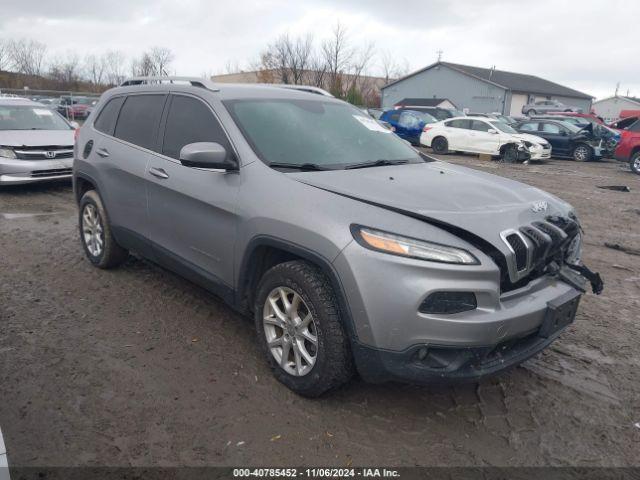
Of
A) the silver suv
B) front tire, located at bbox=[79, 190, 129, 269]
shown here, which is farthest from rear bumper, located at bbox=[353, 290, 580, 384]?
front tire, located at bbox=[79, 190, 129, 269]

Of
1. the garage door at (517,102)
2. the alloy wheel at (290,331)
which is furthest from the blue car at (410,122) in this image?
the garage door at (517,102)

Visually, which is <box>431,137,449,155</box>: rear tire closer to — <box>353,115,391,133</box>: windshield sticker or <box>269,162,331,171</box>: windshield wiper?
<box>353,115,391,133</box>: windshield sticker

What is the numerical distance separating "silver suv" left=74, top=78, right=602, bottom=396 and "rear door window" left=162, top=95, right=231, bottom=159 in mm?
13

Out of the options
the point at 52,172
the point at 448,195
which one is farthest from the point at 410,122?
the point at 448,195

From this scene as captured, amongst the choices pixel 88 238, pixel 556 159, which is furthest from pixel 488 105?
pixel 88 238

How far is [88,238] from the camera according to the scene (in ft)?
17.0

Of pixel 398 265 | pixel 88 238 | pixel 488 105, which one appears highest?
pixel 488 105

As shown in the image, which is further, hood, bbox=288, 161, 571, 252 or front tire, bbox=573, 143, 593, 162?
front tire, bbox=573, 143, 593, 162

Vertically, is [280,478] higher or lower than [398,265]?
lower

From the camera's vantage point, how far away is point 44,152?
8.64 meters

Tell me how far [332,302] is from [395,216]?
566 mm

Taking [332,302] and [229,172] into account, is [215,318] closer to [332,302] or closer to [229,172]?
[229,172]

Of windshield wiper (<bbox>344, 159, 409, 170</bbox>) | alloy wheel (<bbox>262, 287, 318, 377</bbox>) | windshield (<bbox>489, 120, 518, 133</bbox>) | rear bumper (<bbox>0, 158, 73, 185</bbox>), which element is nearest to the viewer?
alloy wheel (<bbox>262, 287, 318, 377</bbox>)

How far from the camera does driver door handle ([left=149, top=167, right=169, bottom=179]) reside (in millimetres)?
3861
